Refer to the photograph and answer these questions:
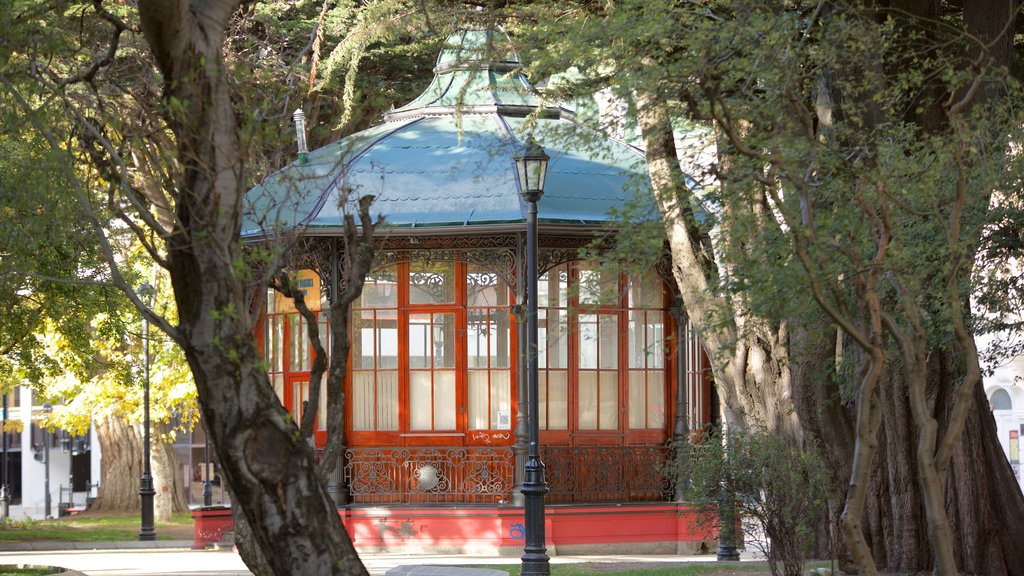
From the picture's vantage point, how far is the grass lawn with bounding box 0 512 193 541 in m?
28.3

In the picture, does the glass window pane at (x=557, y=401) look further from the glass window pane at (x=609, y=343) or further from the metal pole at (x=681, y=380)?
the metal pole at (x=681, y=380)

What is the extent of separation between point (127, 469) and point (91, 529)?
5.95 m

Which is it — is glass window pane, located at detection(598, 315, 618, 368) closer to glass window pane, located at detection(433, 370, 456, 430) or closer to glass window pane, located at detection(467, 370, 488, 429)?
glass window pane, located at detection(467, 370, 488, 429)

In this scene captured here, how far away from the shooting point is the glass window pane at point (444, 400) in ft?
71.2

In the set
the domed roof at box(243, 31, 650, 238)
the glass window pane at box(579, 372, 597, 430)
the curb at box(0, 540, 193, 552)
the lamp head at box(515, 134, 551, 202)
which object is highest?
the domed roof at box(243, 31, 650, 238)

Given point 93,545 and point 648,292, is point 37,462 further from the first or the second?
point 648,292

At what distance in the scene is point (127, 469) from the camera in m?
37.0

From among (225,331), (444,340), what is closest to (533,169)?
(444,340)

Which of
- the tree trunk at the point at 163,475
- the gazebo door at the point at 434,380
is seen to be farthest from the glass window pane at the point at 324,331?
the tree trunk at the point at 163,475

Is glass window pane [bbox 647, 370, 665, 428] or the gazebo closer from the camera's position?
the gazebo

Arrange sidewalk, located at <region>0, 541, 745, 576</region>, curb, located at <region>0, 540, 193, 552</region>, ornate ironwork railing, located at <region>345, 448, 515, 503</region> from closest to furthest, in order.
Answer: sidewalk, located at <region>0, 541, 745, 576</region> < ornate ironwork railing, located at <region>345, 448, 515, 503</region> < curb, located at <region>0, 540, 193, 552</region>

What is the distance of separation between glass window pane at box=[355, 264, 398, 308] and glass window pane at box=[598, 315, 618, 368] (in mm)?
3117

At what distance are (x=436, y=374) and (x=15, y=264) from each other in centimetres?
731

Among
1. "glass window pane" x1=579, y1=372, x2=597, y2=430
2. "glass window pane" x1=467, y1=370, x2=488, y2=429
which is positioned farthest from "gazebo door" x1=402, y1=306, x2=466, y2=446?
"glass window pane" x1=579, y1=372, x2=597, y2=430
